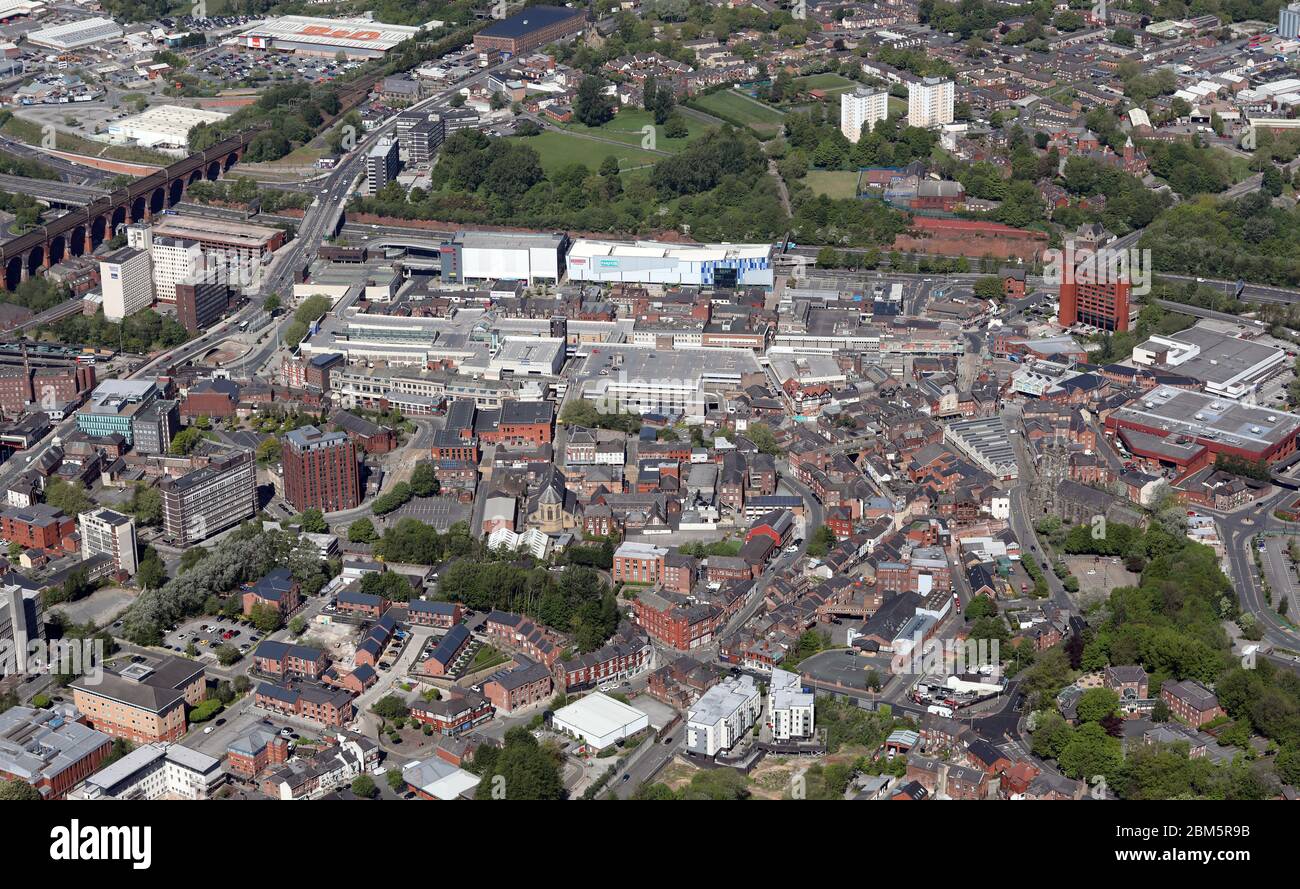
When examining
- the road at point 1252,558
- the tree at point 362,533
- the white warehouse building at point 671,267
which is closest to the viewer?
the road at point 1252,558

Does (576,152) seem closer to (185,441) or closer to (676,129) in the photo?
(676,129)

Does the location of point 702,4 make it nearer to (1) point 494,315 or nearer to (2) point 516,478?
(1) point 494,315

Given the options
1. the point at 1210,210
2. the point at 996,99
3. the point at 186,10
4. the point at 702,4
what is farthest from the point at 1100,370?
the point at 186,10

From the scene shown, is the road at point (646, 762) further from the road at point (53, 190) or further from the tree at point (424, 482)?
the road at point (53, 190)

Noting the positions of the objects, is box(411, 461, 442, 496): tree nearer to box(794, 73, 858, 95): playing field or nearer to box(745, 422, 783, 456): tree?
box(745, 422, 783, 456): tree

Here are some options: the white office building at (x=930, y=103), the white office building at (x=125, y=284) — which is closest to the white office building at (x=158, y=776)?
the white office building at (x=125, y=284)

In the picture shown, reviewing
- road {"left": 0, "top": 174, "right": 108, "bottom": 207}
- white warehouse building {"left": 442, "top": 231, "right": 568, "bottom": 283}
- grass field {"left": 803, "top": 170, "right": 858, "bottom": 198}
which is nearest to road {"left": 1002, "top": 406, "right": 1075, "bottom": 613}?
white warehouse building {"left": 442, "top": 231, "right": 568, "bottom": 283}
